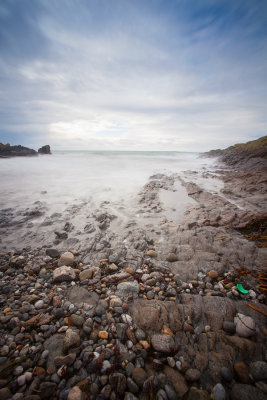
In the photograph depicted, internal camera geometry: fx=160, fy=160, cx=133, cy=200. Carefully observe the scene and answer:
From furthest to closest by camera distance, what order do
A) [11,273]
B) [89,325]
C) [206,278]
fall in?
[11,273]
[206,278]
[89,325]

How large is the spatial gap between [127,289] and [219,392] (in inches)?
57.5

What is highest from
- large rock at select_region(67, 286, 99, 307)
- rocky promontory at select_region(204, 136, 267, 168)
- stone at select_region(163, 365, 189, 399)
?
rocky promontory at select_region(204, 136, 267, 168)

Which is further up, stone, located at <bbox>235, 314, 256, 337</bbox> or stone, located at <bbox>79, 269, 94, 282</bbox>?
stone, located at <bbox>235, 314, 256, 337</bbox>

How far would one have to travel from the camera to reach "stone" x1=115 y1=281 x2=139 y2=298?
251 cm

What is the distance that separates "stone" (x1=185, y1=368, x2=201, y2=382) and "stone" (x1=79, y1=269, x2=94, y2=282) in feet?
6.22

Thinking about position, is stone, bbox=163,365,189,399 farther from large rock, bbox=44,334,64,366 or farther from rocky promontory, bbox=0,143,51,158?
rocky promontory, bbox=0,143,51,158

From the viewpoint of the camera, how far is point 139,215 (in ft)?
18.8

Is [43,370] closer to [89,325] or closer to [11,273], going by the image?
[89,325]

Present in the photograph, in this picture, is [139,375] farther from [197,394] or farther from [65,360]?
[65,360]

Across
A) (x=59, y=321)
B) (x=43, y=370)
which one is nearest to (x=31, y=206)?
(x=59, y=321)

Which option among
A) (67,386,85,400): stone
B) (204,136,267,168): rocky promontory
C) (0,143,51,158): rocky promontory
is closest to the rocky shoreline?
(67,386,85,400): stone

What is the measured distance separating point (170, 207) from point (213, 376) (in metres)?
5.17

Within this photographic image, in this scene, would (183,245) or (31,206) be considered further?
(31,206)

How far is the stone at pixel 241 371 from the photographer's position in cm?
150
